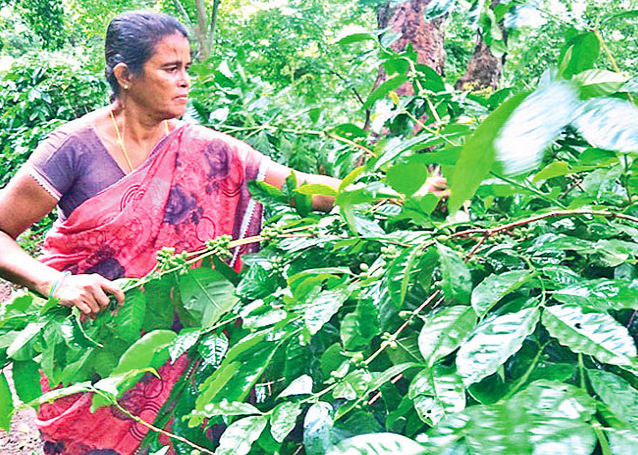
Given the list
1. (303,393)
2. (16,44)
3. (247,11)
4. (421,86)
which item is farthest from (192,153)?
(16,44)

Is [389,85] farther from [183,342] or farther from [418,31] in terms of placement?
[418,31]

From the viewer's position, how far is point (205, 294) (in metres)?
1.04

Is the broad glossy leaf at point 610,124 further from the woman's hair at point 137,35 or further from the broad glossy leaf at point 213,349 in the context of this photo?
the woman's hair at point 137,35

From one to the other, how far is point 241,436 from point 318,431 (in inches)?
3.2

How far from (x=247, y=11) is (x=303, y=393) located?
15.6 m

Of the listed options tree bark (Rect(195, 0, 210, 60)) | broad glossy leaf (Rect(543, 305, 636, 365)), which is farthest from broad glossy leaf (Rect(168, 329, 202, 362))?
tree bark (Rect(195, 0, 210, 60))

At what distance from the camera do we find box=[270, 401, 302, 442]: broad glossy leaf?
0.65 metres

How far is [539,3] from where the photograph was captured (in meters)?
0.96

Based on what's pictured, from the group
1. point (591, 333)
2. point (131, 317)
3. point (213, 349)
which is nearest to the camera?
point (591, 333)

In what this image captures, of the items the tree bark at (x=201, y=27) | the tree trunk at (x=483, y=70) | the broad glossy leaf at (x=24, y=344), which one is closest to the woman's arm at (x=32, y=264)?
the broad glossy leaf at (x=24, y=344)

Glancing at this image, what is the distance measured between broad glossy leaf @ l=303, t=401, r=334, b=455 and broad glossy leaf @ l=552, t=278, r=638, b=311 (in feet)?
0.87

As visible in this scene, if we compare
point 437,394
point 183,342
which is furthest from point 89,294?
point 437,394

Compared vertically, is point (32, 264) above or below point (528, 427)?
below

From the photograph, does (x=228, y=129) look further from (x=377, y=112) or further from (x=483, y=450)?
(x=483, y=450)
